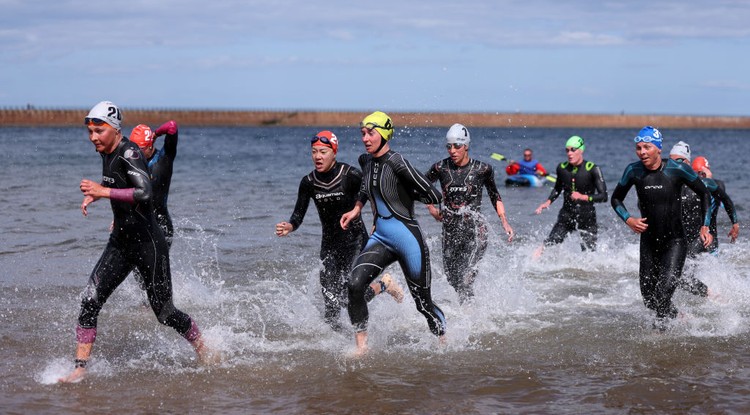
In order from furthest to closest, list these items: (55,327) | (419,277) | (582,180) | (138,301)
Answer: (582,180), (138,301), (55,327), (419,277)

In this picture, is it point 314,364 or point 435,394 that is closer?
point 435,394

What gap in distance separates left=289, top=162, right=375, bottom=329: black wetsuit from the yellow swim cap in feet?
2.12

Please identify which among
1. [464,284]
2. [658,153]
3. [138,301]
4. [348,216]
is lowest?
[138,301]

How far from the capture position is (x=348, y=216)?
797 centimetres

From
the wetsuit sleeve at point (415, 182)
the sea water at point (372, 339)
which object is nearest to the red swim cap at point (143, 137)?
the sea water at point (372, 339)

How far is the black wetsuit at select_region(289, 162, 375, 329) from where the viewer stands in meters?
8.31

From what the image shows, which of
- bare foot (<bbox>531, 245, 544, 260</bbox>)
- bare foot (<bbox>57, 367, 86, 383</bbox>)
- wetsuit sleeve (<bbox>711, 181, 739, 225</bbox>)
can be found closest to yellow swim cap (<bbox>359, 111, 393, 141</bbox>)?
bare foot (<bbox>57, 367, 86, 383</bbox>)

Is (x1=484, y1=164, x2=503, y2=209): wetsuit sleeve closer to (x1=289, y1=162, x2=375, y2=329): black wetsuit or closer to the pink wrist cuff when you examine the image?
(x1=289, y1=162, x2=375, y2=329): black wetsuit

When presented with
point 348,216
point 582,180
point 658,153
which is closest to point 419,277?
point 348,216

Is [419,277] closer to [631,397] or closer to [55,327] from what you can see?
[631,397]

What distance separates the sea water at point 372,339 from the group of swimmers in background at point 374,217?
395 mm

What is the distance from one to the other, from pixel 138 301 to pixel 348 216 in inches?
153

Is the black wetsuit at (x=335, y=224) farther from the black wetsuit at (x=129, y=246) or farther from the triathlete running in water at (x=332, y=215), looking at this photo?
the black wetsuit at (x=129, y=246)

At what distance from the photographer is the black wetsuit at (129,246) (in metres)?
6.95
